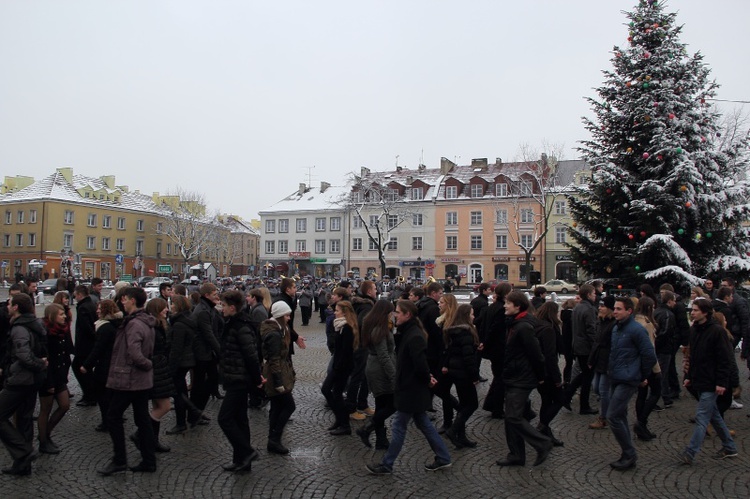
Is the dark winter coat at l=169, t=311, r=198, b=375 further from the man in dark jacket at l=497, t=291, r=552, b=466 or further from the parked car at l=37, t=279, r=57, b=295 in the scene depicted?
the parked car at l=37, t=279, r=57, b=295

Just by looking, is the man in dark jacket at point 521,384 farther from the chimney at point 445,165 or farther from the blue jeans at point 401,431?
the chimney at point 445,165

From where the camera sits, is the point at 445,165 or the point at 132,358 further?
the point at 445,165

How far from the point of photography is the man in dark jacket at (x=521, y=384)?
241 inches

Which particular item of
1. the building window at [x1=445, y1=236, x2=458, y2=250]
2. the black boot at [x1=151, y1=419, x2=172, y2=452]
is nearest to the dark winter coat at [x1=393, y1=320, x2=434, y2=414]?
the black boot at [x1=151, y1=419, x2=172, y2=452]

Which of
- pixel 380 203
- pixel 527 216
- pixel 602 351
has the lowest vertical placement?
pixel 602 351

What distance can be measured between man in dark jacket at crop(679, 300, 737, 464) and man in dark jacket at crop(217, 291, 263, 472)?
463cm

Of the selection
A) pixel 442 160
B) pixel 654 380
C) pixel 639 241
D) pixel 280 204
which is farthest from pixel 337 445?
pixel 280 204

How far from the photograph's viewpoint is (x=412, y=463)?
641 cm

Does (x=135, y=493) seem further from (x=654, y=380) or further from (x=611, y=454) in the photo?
(x=654, y=380)

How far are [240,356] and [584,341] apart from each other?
5.22 m

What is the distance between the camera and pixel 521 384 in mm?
6133

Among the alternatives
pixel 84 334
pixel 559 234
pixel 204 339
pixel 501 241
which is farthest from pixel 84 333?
pixel 501 241

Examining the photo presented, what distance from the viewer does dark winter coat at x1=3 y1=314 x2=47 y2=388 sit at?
5812 mm

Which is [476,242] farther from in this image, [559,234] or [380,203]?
[380,203]
